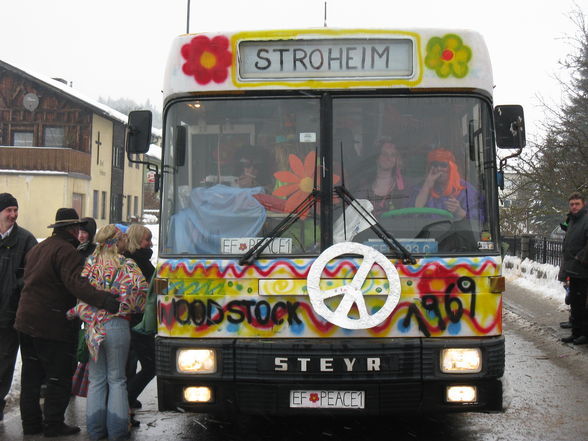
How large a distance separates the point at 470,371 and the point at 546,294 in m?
11.8

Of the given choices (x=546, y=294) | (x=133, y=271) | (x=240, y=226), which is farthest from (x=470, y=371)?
(x=546, y=294)

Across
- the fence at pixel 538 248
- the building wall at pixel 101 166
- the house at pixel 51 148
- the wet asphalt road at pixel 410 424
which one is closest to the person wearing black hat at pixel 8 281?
the wet asphalt road at pixel 410 424

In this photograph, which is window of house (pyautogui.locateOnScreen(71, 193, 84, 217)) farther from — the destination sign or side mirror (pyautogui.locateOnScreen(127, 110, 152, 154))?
the destination sign

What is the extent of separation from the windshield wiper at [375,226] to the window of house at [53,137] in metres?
44.4

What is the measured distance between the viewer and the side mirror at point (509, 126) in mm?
5449

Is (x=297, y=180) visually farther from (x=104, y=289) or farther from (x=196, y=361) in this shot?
(x=104, y=289)

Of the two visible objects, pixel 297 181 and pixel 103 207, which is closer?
pixel 297 181

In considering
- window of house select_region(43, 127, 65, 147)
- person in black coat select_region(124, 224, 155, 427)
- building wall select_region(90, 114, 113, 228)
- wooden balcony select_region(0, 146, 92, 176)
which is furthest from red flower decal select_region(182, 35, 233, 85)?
window of house select_region(43, 127, 65, 147)

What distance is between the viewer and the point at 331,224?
5.12m

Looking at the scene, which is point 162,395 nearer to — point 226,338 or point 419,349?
point 226,338

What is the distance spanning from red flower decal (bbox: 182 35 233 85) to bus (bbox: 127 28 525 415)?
1 centimetres

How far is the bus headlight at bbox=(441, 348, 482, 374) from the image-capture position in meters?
5.02

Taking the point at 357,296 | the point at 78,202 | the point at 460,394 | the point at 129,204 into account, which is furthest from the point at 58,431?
the point at 129,204

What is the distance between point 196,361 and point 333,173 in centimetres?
155
